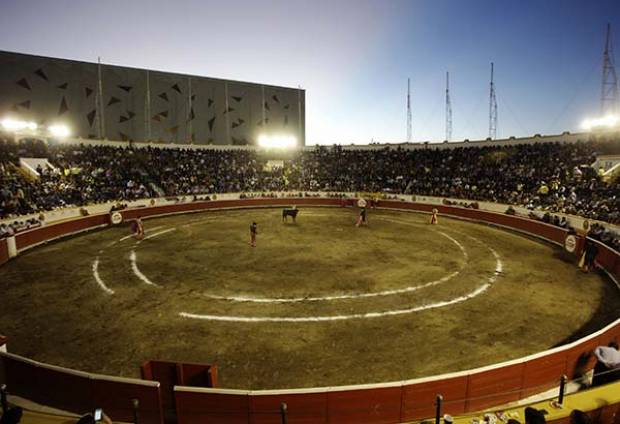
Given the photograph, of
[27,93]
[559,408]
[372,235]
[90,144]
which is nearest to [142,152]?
[90,144]

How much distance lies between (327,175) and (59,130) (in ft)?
111

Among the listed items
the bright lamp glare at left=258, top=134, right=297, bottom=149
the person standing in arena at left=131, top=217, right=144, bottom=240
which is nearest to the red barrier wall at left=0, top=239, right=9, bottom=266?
the person standing in arena at left=131, top=217, right=144, bottom=240

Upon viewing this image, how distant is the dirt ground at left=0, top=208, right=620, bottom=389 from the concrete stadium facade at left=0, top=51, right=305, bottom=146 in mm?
29650

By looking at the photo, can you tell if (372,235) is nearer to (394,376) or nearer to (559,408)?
(394,376)

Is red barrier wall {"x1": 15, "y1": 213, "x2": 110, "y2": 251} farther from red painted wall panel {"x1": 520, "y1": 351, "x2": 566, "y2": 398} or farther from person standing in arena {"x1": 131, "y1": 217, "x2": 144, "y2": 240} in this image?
red painted wall panel {"x1": 520, "y1": 351, "x2": 566, "y2": 398}

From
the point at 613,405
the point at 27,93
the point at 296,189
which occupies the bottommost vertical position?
the point at 613,405

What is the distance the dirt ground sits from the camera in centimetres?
914

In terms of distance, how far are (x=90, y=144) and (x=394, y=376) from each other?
45168 millimetres

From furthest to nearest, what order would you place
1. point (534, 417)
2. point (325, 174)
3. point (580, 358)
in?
point (325, 174), point (580, 358), point (534, 417)

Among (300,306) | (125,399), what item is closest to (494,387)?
(300,306)

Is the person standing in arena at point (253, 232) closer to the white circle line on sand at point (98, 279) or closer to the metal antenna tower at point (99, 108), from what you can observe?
the white circle line on sand at point (98, 279)

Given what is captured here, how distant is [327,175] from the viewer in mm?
50281

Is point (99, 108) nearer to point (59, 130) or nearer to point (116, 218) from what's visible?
point (59, 130)

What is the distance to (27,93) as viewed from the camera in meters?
41.0
